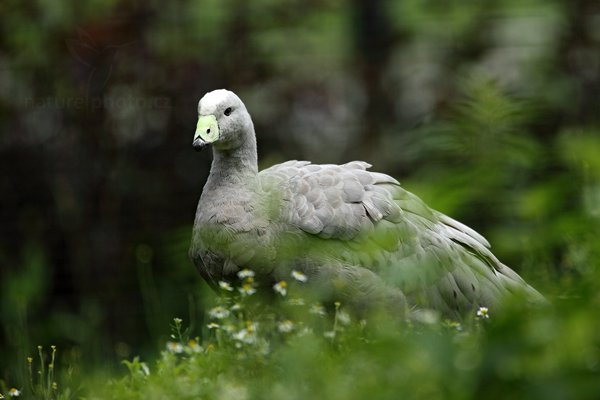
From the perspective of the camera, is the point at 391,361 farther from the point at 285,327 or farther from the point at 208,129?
the point at 208,129

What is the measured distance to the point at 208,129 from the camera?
355 cm

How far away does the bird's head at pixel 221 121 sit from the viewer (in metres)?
3.55

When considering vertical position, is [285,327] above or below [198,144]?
below

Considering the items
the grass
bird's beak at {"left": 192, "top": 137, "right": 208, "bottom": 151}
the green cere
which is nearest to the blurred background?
the green cere

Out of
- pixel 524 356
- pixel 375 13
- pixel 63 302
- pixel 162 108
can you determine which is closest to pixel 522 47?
pixel 375 13

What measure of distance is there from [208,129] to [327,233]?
50 centimetres

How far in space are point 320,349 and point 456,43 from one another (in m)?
3.01

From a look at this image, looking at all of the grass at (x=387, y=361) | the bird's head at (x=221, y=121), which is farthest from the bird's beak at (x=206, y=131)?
the grass at (x=387, y=361)

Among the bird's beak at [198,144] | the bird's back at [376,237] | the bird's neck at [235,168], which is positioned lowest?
the bird's back at [376,237]

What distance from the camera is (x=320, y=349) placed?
2.37m

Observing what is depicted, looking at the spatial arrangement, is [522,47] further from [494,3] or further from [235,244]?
[235,244]

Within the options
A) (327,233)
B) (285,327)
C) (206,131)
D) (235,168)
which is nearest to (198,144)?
(206,131)

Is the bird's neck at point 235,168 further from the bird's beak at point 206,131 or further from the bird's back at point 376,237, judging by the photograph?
the bird's beak at point 206,131

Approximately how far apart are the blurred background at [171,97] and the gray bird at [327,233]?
1255 mm
